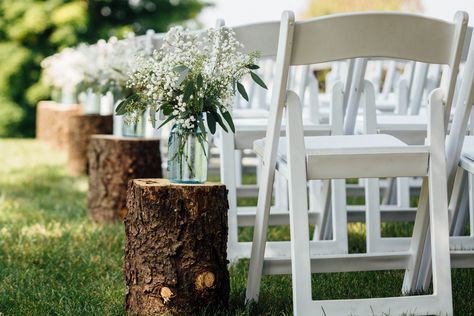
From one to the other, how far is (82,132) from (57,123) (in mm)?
2693

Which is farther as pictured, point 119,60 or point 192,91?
point 119,60

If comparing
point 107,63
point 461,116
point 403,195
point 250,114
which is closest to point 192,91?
point 461,116

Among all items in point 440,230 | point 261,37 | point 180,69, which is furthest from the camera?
point 261,37

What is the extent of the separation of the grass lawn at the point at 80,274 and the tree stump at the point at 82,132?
176 cm

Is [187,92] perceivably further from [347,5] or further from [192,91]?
[347,5]

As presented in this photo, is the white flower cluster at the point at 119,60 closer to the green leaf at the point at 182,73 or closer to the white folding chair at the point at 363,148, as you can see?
the green leaf at the point at 182,73

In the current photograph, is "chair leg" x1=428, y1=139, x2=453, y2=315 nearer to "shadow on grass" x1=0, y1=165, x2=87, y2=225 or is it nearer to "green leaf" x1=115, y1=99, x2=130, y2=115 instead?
"green leaf" x1=115, y1=99, x2=130, y2=115

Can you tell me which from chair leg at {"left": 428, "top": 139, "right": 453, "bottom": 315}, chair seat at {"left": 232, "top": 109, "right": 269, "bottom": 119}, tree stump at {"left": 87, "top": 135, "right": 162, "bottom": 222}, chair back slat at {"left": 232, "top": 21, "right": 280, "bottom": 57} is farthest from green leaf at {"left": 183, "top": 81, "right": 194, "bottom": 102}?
tree stump at {"left": 87, "top": 135, "right": 162, "bottom": 222}

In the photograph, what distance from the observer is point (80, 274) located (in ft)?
11.0

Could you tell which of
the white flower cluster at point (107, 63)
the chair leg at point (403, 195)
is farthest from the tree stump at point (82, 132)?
the chair leg at point (403, 195)

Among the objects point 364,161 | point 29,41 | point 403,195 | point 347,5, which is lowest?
point 403,195

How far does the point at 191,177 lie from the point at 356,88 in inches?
32.7

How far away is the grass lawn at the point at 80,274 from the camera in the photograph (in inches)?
111

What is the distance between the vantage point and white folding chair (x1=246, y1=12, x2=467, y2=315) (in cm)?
236
